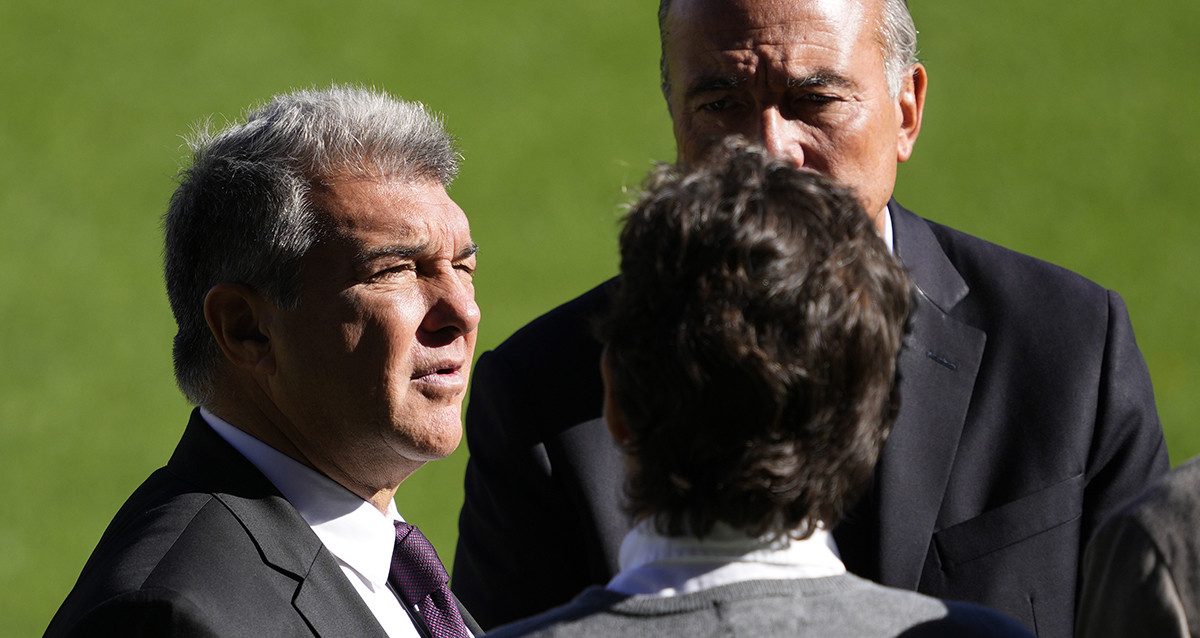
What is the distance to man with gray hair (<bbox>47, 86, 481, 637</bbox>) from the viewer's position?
227 cm

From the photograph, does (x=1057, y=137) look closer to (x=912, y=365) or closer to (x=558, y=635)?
(x=912, y=365)

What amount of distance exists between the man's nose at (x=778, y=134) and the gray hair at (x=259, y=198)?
69cm

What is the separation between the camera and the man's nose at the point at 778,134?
2.62m

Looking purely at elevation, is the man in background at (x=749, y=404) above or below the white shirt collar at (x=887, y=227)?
below

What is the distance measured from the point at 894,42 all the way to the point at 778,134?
385mm

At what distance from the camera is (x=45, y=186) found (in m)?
11.4

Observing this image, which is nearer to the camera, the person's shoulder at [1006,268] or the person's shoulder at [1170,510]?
the person's shoulder at [1170,510]

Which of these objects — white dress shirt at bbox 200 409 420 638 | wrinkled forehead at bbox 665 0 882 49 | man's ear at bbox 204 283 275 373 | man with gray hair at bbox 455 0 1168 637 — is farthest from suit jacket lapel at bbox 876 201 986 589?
man's ear at bbox 204 283 275 373

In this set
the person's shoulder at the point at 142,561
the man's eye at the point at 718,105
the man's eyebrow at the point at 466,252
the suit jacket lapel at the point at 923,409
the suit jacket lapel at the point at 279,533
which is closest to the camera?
the person's shoulder at the point at 142,561

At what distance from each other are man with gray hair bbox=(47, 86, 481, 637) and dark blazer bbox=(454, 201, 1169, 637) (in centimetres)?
15

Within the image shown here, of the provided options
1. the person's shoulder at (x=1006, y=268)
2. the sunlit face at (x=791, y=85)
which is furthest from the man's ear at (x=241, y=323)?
the person's shoulder at (x=1006, y=268)

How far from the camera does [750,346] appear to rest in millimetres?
A: 1515

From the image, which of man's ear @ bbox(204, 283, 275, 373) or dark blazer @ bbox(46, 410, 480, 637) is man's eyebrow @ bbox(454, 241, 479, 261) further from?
dark blazer @ bbox(46, 410, 480, 637)

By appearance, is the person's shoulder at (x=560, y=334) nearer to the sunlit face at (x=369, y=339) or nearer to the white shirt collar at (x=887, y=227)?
the sunlit face at (x=369, y=339)
